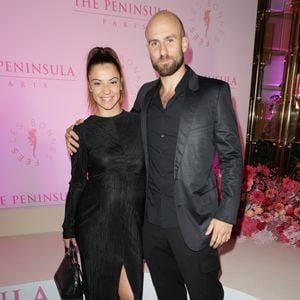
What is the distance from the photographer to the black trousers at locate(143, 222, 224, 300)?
168 centimetres

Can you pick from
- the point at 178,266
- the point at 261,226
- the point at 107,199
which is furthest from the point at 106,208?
the point at 261,226

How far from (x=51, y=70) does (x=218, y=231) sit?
249 cm

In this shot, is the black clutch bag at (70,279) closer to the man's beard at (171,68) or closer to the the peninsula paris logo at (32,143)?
the man's beard at (171,68)

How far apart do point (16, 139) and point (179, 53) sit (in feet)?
7.25

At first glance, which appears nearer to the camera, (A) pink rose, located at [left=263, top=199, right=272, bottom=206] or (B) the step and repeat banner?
(B) the step and repeat banner

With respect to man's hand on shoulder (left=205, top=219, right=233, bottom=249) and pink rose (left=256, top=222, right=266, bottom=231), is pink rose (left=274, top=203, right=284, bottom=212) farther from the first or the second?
man's hand on shoulder (left=205, top=219, right=233, bottom=249)

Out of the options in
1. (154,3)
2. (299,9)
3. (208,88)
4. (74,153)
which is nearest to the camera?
(208,88)

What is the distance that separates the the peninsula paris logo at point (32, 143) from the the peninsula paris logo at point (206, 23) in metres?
2.14

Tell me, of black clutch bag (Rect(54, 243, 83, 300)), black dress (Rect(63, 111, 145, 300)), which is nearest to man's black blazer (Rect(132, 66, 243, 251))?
black dress (Rect(63, 111, 145, 300))

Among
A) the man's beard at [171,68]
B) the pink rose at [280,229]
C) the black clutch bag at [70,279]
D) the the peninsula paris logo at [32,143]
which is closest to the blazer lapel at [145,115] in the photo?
the man's beard at [171,68]

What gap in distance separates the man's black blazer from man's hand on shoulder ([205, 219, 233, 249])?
0.10 ft

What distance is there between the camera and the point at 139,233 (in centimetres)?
177

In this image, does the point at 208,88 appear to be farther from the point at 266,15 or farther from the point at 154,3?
the point at 266,15

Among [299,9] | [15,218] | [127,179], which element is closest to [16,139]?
[15,218]
